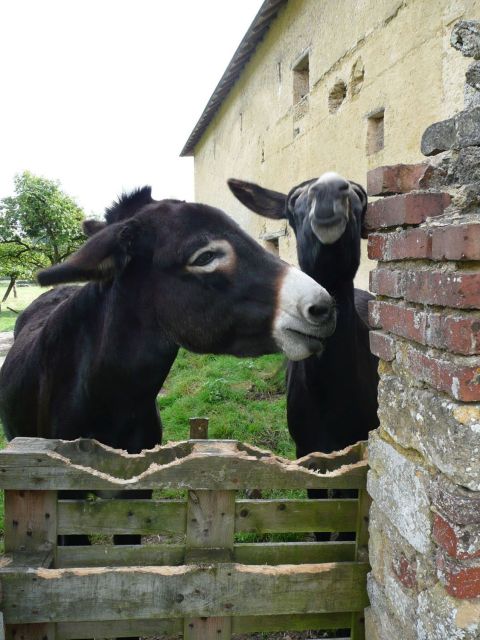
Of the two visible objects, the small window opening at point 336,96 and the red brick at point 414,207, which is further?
the small window opening at point 336,96

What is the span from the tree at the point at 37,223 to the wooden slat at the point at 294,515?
1464cm

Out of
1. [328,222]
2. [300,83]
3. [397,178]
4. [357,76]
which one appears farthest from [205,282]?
[300,83]

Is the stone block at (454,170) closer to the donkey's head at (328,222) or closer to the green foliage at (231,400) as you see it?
the donkey's head at (328,222)

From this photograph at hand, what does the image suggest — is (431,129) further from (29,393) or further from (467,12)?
(467,12)

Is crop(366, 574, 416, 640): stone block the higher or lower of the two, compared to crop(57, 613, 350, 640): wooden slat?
higher

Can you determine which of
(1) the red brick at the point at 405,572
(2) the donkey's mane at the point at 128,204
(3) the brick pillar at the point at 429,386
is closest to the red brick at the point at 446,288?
(3) the brick pillar at the point at 429,386

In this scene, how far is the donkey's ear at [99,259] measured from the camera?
218cm

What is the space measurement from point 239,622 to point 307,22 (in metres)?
10.0

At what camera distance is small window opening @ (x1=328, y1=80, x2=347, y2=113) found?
26.7 feet

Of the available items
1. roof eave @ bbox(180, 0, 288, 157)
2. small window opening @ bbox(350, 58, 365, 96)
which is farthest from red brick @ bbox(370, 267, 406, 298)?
roof eave @ bbox(180, 0, 288, 157)

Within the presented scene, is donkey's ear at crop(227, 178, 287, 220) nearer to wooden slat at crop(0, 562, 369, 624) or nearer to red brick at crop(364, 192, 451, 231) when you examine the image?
red brick at crop(364, 192, 451, 231)

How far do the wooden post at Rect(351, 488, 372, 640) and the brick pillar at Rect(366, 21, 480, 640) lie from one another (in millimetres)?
83

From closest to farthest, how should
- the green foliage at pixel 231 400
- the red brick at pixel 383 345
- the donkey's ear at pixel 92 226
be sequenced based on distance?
the red brick at pixel 383 345
the donkey's ear at pixel 92 226
the green foliage at pixel 231 400

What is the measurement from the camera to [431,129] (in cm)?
153
